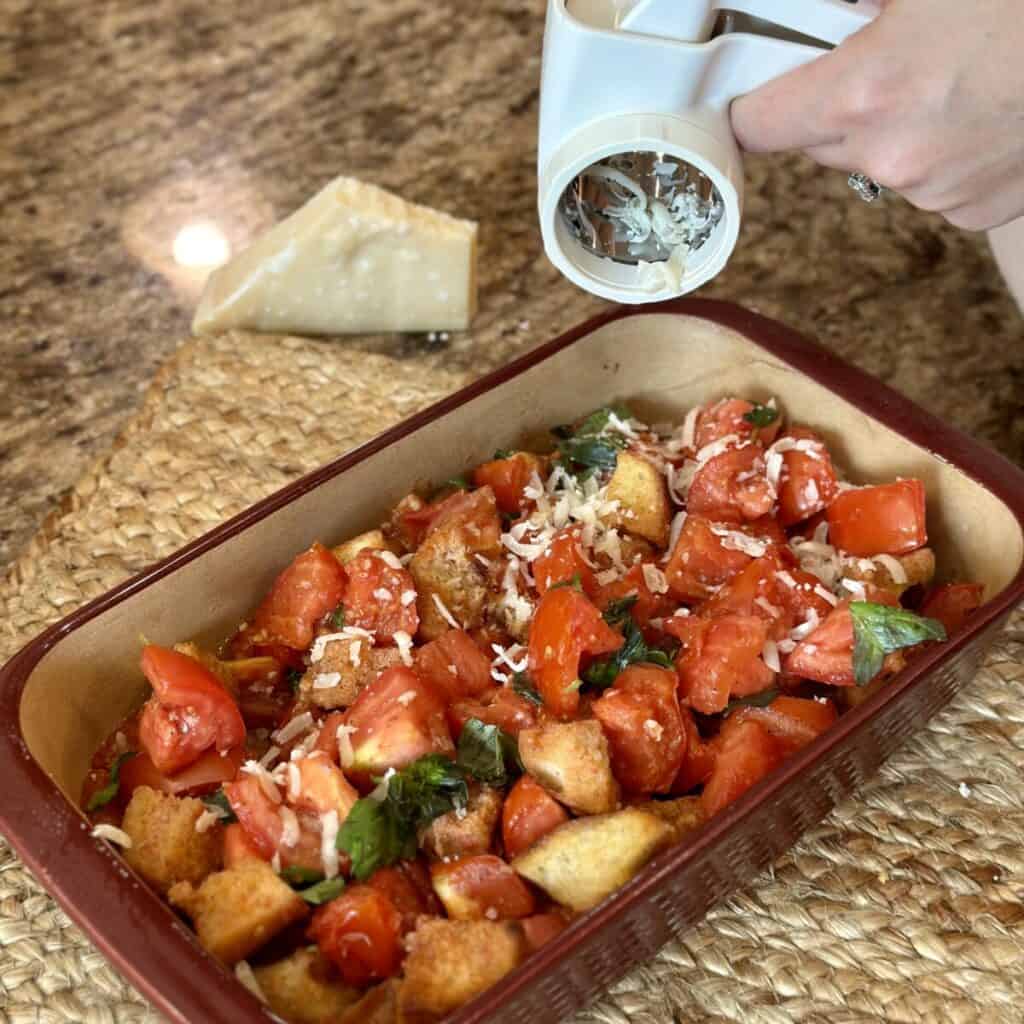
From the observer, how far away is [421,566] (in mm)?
1424

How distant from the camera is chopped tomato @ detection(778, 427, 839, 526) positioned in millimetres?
1518

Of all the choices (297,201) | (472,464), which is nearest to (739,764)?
(472,464)

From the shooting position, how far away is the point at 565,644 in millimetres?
1314

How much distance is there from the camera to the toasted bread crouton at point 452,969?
1.06m

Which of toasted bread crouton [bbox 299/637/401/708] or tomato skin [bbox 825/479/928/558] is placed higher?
tomato skin [bbox 825/479/928/558]

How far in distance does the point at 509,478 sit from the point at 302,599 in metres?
0.29

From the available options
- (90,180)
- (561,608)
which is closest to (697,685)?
(561,608)

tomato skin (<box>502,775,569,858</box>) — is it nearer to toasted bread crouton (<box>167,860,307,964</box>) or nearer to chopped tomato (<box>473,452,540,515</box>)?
toasted bread crouton (<box>167,860,307,964</box>)

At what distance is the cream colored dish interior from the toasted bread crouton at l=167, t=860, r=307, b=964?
0.55 ft

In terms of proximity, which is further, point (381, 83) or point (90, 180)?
point (381, 83)

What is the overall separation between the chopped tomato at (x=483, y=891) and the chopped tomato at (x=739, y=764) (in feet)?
0.63

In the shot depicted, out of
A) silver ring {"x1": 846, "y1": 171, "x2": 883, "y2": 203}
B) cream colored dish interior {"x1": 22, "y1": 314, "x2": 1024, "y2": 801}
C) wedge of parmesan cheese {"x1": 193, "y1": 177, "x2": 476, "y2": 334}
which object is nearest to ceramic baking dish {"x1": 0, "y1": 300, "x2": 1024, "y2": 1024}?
cream colored dish interior {"x1": 22, "y1": 314, "x2": 1024, "y2": 801}

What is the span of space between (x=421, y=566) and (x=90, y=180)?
1309 millimetres

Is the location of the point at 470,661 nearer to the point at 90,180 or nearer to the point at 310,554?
the point at 310,554
